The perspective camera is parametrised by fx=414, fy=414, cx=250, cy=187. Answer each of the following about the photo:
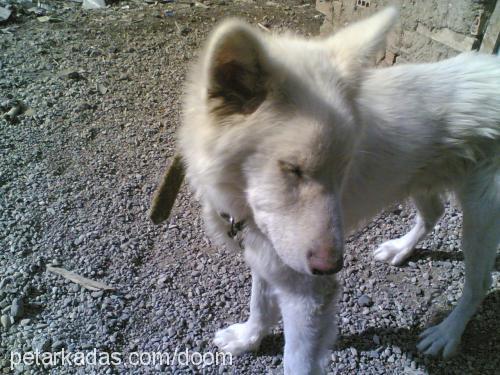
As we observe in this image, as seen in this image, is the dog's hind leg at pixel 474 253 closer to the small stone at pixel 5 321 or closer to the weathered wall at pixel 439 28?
the weathered wall at pixel 439 28

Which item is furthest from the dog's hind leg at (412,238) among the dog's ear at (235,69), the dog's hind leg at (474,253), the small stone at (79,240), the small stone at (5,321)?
the small stone at (5,321)

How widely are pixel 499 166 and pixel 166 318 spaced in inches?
102

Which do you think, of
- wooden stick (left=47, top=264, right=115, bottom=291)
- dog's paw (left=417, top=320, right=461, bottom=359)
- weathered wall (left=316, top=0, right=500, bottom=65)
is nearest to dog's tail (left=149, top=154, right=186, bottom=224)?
wooden stick (left=47, top=264, right=115, bottom=291)

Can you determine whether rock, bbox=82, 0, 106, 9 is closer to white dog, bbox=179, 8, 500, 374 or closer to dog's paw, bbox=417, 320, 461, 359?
white dog, bbox=179, 8, 500, 374

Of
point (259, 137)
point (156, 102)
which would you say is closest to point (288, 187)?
point (259, 137)

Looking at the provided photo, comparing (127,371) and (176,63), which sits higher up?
(176,63)

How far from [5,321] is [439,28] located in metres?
5.10

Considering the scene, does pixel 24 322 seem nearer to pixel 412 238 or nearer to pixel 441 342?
pixel 441 342

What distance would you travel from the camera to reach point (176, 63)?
616 cm

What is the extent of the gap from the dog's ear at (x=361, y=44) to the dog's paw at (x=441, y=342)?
2132 millimetres

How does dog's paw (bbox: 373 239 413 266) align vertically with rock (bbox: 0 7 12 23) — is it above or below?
below

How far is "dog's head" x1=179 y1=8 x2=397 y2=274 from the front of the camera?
1831mm

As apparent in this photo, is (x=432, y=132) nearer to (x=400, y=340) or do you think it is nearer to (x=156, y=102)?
(x=400, y=340)

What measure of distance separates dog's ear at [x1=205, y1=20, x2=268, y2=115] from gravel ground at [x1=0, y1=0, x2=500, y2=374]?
6.35ft
